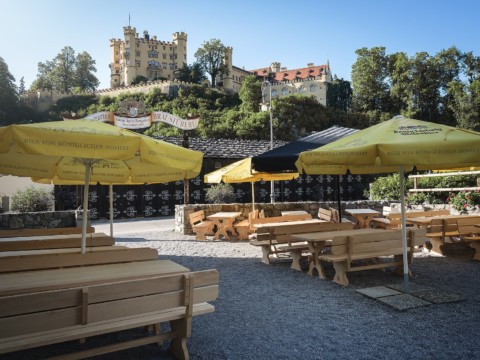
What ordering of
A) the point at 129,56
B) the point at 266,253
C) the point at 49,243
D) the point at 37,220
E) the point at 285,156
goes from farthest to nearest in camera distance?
1. the point at 129,56
2. the point at 37,220
3. the point at 266,253
4. the point at 285,156
5. the point at 49,243

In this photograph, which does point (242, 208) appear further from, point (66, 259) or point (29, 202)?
point (66, 259)

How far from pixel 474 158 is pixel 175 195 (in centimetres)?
1637

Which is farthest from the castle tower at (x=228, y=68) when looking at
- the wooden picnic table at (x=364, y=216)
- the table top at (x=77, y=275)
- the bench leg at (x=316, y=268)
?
the table top at (x=77, y=275)

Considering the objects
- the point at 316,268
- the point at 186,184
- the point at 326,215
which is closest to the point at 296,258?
the point at 316,268

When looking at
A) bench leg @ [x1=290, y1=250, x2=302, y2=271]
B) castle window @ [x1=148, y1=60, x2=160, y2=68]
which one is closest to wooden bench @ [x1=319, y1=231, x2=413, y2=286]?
bench leg @ [x1=290, y1=250, x2=302, y2=271]

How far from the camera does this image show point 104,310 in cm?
281

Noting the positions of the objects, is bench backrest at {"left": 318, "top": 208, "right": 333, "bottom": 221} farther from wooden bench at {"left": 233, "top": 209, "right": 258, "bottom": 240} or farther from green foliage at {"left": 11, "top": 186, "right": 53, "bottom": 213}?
green foliage at {"left": 11, "top": 186, "right": 53, "bottom": 213}

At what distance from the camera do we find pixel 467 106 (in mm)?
45219

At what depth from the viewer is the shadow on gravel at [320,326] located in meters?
3.34

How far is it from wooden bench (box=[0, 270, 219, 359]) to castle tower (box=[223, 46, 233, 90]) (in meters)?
74.4

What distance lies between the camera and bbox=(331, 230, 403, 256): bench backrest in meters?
5.47

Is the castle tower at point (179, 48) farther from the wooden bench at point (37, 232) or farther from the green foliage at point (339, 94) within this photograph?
the wooden bench at point (37, 232)

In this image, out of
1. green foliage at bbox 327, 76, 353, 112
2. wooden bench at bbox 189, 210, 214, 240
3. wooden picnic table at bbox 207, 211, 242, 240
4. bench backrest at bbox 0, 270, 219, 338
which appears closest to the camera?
bench backrest at bbox 0, 270, 219, 338

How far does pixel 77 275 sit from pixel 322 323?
2.49 m
